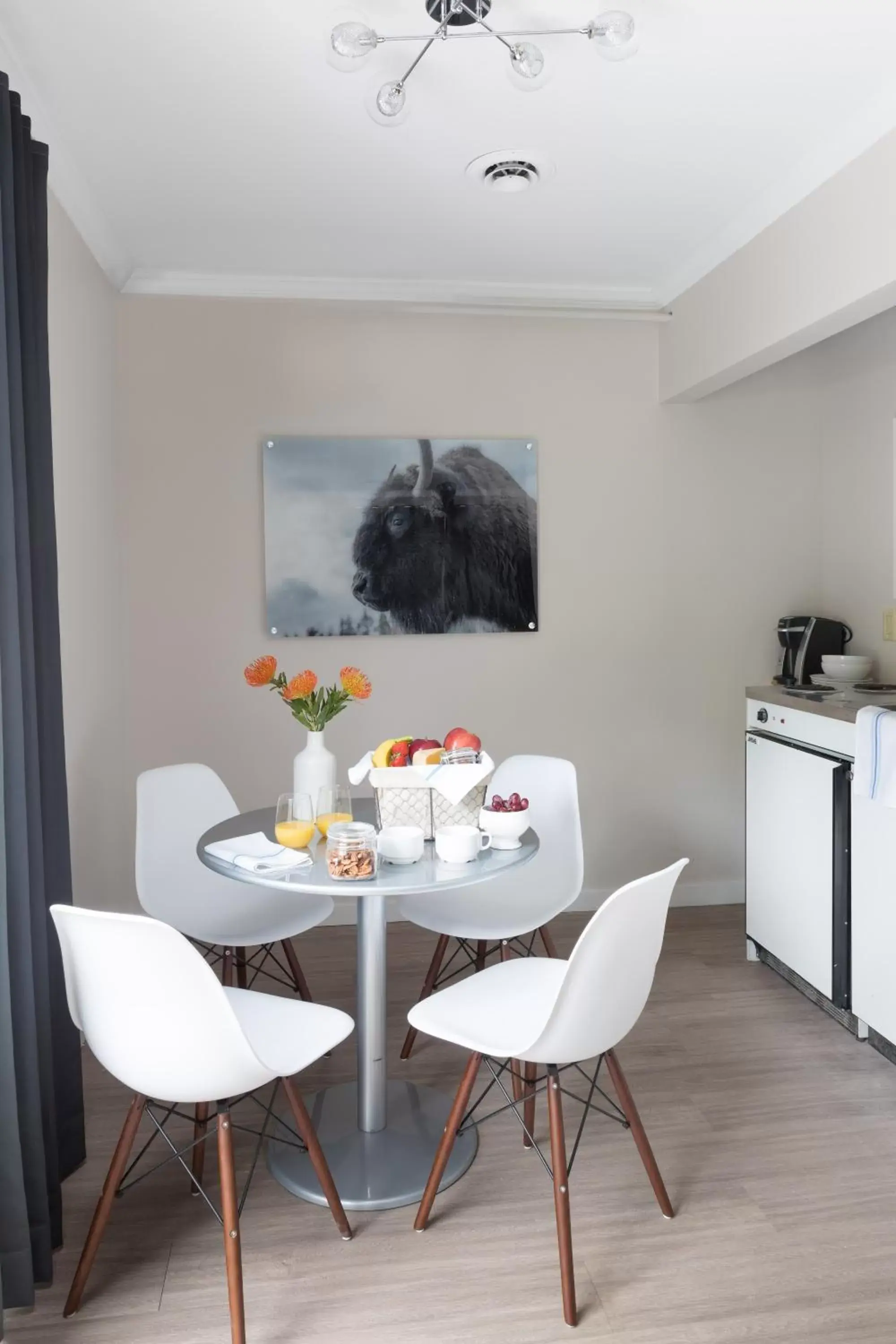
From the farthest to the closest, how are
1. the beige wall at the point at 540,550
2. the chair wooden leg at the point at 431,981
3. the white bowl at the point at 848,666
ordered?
the beige wall at the point at 540,550 → the white bowl at the point at 848,666 → the chair wooden leg at the point at 431,981

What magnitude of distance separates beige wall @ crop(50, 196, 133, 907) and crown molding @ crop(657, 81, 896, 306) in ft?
7.07

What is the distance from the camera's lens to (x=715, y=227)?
11.2 ft

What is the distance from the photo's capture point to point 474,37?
87.4 inches

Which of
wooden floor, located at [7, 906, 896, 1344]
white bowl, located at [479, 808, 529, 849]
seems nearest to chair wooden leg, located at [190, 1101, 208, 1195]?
wooden floor, located at [7, 906, 896, 1344]

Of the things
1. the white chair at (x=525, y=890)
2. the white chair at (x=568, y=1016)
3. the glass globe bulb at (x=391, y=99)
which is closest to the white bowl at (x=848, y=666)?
the white chair at (x=525, y=890)

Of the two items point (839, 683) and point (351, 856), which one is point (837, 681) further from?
point (351, 856)

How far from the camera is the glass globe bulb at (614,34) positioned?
200cm

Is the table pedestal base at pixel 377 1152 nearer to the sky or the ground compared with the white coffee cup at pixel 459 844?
nearer to the ground

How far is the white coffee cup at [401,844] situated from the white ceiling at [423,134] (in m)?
1.79

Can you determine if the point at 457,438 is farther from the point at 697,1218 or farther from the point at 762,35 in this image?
the point at 697,1218

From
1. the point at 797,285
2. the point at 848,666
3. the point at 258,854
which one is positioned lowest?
the point at 258,854

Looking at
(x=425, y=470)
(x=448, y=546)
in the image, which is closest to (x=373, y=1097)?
(x=448, y=546)

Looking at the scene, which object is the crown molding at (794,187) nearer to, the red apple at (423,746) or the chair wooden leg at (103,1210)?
the red apple at (423,746)

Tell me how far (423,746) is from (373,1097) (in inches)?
34.3
